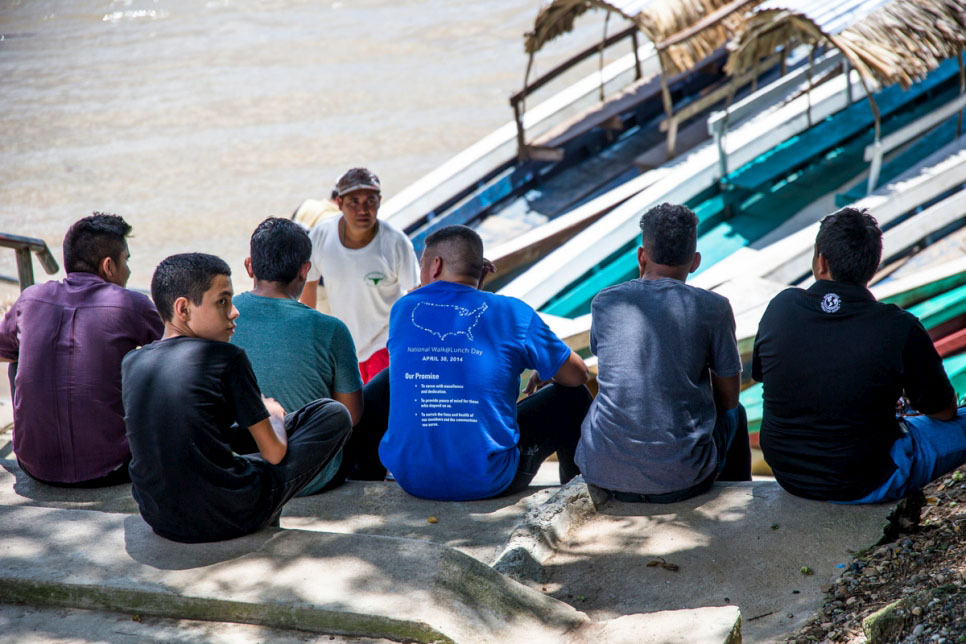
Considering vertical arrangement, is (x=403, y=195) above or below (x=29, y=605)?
above

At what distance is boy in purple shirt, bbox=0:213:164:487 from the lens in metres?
3.79

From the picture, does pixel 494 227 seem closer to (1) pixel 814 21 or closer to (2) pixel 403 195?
(2) pixel 403 195

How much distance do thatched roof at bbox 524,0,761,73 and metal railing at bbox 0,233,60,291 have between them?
4441mm

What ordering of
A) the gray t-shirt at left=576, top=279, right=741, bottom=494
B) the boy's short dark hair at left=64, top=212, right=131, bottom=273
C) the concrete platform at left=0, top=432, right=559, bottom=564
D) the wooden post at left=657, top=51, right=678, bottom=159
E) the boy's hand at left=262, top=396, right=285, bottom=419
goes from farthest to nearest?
1. the wooden post at left=657, top=51, right=678, bottom=159
2. the boy's short dark hair at left=64, top=212, right=131, bottom=273
3. the concrete platform at left=0, top=432, right=559, bottom=564
4. the gray t-shirt at left=576, top=279, right=741, bottom=494
5. the boy's hand at left=262, top=396, right=285, bottom=419

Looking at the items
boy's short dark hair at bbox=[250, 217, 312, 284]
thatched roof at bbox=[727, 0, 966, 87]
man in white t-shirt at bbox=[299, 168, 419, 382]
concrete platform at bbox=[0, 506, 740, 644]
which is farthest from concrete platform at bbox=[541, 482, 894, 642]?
thatched roof at bbox=[727, 0, 966, 87]

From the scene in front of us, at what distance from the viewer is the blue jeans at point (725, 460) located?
148 inches

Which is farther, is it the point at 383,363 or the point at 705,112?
the point at 705,112

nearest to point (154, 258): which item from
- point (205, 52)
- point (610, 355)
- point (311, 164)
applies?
point (311, 164)

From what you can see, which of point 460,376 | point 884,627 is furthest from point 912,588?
point 460,376

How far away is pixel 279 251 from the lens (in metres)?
3.77

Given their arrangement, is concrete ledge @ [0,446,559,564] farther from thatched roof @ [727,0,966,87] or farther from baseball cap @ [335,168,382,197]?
thatched roof @ [727,0,966,87]

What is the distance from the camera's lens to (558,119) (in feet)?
30.3

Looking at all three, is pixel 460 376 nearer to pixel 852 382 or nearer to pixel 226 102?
pixel 852 382

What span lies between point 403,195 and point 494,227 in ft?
2.74
